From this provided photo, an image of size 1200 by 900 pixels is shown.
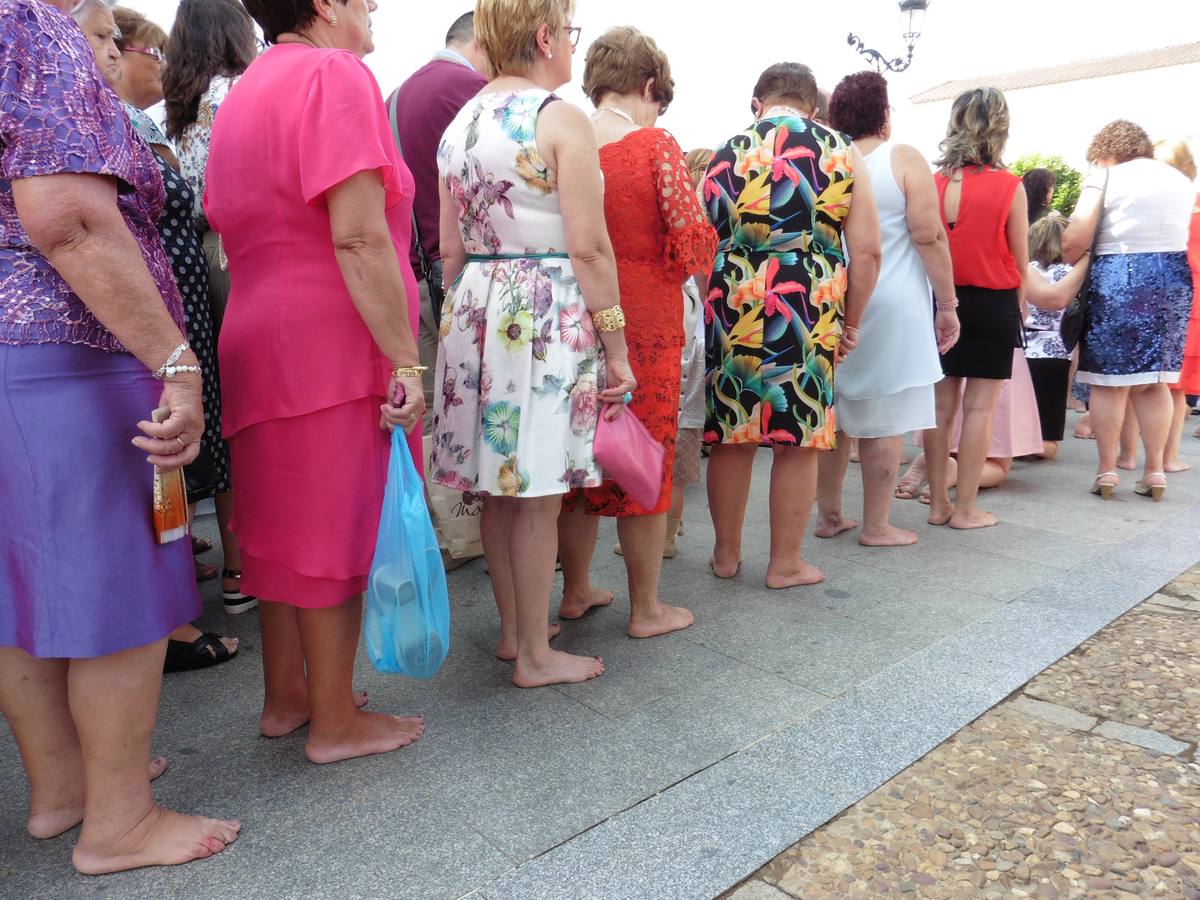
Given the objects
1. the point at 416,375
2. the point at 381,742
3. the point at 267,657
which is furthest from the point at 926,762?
the point at 267,657

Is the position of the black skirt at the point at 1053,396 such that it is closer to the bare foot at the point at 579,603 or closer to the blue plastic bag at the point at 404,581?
the bare foot at the point at 579,603

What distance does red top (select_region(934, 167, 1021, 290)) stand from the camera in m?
4.16

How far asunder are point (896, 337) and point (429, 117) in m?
2.24

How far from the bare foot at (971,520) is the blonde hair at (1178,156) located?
A: 2445 mm

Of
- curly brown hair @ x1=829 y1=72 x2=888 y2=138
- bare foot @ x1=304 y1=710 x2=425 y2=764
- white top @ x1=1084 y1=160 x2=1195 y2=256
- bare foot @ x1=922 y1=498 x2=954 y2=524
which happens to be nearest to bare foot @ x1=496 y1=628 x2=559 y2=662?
bare foot @ x1=304 y1=710 x2=425 y2=764

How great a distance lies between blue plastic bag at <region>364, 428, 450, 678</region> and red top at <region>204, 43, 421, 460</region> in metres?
0.25

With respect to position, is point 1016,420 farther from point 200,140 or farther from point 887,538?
point 200,140

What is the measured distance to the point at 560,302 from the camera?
95.4 inches

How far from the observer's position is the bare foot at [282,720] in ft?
7.80

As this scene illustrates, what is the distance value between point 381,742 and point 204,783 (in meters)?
0.43

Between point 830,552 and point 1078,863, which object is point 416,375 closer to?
point 1078,863

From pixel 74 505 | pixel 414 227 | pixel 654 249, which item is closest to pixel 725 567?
pixel 654 249

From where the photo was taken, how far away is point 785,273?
10.6ft

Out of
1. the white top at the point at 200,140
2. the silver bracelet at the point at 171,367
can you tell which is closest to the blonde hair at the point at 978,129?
the white top at the point at 200,140
